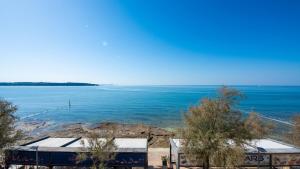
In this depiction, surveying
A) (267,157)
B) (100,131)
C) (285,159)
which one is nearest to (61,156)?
Answer: (267,157)

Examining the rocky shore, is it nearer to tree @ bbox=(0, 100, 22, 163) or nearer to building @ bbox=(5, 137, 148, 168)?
building @ bbox=(5, 137, 148, 168)

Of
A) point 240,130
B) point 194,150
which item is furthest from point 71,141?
point 240,130

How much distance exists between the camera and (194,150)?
20.6m

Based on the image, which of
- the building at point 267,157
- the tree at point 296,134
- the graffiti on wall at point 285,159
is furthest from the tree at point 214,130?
the tree at point 296,134

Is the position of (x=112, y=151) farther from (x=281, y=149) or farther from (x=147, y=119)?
(x=147, y=119)

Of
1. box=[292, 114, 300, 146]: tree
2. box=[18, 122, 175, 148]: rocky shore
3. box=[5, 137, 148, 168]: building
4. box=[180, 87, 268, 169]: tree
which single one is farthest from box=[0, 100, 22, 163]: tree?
box=[292, 114, 300, 146]: tree

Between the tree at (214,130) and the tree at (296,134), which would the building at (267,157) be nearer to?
the tree at (214,130)

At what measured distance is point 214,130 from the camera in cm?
2055

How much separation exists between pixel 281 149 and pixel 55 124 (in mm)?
62757

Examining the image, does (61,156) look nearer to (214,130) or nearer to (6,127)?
(6,127)

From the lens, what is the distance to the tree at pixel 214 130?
2008 cm

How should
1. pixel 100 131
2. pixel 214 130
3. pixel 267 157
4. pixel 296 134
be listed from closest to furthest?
pixel 214 130 → pixel 267 157 → pixel 296 134 → pixel 100 131

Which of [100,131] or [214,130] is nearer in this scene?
[214,130]

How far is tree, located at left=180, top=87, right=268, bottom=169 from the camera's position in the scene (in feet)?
65.9
